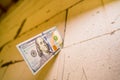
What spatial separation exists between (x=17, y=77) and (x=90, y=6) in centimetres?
94

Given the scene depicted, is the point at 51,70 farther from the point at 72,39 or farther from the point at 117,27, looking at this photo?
the point at 117,27

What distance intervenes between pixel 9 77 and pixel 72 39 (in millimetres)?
816

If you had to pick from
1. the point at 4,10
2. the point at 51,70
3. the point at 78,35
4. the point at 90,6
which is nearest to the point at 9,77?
the point at 51,70

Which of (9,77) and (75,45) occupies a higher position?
(75,45)

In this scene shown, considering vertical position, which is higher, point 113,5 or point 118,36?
point 113,5

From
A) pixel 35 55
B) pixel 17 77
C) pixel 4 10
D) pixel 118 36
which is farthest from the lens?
pixel 4 10

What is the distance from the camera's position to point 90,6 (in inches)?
48.5

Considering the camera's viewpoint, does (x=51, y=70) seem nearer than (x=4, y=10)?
Yes

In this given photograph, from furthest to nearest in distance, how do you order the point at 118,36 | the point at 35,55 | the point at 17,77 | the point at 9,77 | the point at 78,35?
the point at 9,77 < the point at 17,77 < the point at 78,35 < the point at 35,55 < the point at 118,36

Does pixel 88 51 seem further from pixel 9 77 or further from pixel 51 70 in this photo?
pixel 9 77

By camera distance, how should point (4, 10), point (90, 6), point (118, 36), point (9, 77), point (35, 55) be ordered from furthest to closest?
point (4, 10), point (9, 77), point (90, 6), point (35, 55), point (118, 36)

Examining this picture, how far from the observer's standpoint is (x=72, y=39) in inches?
44.6

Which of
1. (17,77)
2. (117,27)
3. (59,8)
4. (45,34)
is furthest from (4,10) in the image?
(117,27)

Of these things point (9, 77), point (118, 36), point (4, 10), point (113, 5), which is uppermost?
point (4, 10)
